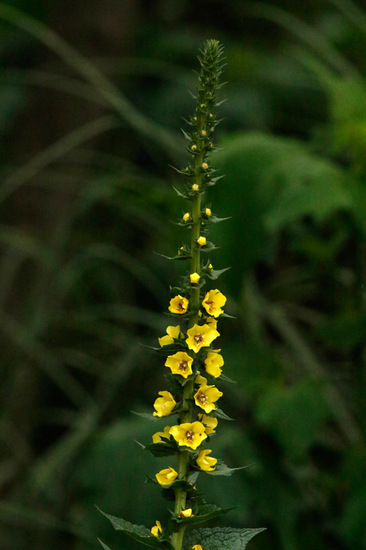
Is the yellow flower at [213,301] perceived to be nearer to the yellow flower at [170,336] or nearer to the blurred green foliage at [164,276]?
the yellow flower at [170,336]

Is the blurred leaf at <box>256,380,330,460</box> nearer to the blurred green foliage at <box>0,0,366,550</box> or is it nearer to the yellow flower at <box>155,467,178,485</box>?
the blurred green foliage at <box>0,0,366,550</box>

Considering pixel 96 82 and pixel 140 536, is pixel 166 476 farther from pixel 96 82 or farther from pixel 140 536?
pixel 96 82

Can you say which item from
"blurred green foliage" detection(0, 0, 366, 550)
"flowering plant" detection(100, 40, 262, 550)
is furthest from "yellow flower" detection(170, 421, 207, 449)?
"blurred green foliage" detection(0, 0, 366, 550)

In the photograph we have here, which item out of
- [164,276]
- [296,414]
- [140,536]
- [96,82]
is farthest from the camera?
[164,276]

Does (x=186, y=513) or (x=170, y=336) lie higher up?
(x=170, y=336)

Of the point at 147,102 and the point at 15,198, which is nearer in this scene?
the point at 15,198

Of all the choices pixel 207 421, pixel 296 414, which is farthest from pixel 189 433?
pixel 296 414

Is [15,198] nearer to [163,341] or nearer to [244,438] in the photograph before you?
[244,438]

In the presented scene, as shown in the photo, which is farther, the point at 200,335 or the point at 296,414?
the point at 296,414

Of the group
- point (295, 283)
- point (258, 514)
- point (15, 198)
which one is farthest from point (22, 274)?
point (258, 514)
